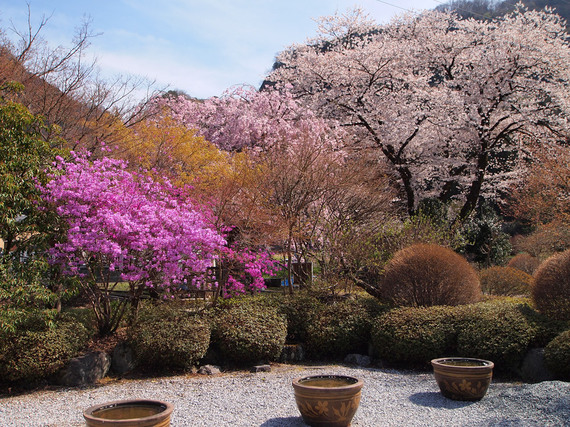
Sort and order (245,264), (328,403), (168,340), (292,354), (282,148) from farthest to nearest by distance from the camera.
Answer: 1. (282,148)
2. (245,264)
3. (292,354)
4. (168,340)
5. (328,403)

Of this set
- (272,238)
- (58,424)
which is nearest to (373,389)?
(58,424)

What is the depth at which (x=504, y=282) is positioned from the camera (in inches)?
409

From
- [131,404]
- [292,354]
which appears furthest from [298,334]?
[131,404]

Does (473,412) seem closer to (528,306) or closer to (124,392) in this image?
(528,306)

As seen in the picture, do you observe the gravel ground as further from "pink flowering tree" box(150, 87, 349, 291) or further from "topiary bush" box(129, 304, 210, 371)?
"pink flowering tree" box(150, 87, 349, 291)

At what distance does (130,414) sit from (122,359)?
282cm

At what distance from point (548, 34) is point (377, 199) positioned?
8.83 m

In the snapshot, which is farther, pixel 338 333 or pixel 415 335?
pixel 338 333

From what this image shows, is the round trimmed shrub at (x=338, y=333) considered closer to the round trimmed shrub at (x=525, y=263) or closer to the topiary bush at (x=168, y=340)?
the topiary bush at (x=168, y=340)

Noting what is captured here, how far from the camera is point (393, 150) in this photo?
49.6ft

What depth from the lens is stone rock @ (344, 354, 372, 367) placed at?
711cm

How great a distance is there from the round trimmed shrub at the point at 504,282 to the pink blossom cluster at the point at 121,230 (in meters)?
6.20

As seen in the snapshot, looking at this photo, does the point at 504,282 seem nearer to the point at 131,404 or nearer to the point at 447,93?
the point at 447,93

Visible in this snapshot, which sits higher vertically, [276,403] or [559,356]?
[559,356]
